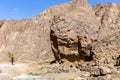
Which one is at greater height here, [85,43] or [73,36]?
[73,36]

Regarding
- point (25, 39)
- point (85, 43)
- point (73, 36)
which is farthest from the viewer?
point (25, 39)

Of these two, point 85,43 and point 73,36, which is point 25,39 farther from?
point 85,43

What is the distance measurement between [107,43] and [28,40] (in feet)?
242

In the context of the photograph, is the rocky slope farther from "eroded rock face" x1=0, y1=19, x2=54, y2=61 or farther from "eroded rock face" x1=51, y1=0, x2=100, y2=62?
"eroded rock face" x1=0, y1=19, x2=54, y2=61

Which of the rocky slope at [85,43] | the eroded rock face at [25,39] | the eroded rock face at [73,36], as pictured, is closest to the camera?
the rocky slope at [85,43]

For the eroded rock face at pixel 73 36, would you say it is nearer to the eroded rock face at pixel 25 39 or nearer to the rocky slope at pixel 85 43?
the rocky slope at pixel 85 43

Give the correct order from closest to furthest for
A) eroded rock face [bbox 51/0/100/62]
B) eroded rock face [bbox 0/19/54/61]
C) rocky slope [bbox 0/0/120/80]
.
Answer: rocky slope [bbox 0/0/120/80], eroded rock face [bbox 51/0/100/62], eroded rock face [bbox 0/19/54/61]

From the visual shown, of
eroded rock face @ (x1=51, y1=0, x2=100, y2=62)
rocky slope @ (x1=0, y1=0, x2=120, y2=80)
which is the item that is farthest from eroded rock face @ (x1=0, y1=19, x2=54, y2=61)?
eroded rock face @ (x1=51, y1=0, x2=100, y2=62)

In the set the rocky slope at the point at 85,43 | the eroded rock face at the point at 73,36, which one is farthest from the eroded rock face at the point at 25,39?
the eroded rock face at the point at 73,36

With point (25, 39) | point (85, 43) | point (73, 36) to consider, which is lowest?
point (85, 43)

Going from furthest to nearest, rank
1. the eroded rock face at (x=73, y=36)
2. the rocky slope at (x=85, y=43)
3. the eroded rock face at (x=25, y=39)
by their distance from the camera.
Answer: the eroded rock face at (x=25, y=39)
the eroded rock face at (x=73, y=36)
the rocky slope at (x=85, y=43)

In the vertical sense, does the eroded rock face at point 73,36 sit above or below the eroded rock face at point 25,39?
below

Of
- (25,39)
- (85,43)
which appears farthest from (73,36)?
(25,39)

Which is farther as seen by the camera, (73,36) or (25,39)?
(25,39)
